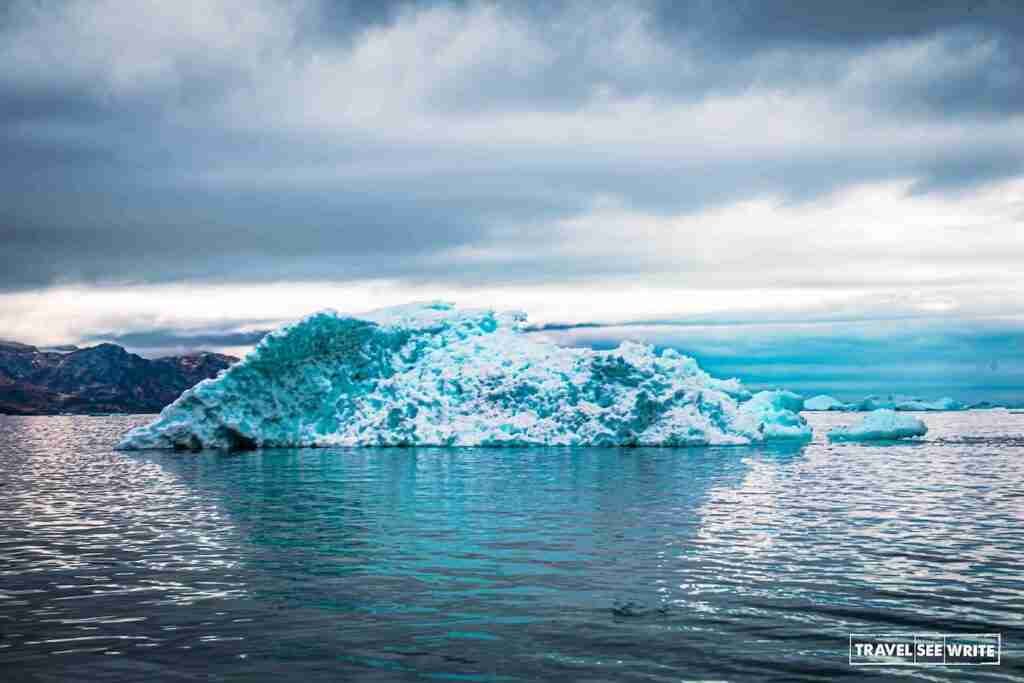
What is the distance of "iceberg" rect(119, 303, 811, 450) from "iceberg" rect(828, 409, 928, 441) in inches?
387

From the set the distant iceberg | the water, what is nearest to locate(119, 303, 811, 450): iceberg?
the water

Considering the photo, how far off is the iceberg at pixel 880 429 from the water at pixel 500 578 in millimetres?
26019

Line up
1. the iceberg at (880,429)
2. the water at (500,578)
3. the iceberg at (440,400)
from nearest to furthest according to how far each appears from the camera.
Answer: the water at (500,578)
the iceberg at (440,400)
the iceberg at (880,429)

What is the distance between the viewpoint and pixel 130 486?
25172 millimetres

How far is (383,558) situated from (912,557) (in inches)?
292

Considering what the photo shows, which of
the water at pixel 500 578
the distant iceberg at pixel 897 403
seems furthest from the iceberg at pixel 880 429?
the distant iceberg at pixel 897 403

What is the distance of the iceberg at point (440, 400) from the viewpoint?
41.2m

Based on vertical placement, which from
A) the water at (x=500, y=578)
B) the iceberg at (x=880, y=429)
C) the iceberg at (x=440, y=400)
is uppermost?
the iceberg at (x=440, y=400)

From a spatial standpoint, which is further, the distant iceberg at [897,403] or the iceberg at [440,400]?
the distant iceberg at [897,403]

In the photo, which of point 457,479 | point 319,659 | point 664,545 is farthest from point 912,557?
point 457,479

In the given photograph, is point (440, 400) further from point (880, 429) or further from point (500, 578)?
point (500, 578)

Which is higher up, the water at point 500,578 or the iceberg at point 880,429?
the iceberg at point 880,429

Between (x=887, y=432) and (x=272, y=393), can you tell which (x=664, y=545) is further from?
(x=887, y=432)

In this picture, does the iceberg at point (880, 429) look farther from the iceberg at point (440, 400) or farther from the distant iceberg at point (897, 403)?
the distant iceberg at point (897, 403)
